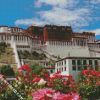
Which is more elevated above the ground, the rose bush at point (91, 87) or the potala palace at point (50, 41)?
the potala palace at point (50, 41)

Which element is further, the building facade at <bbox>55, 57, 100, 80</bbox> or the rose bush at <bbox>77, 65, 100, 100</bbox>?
the building facade at <bbox>55, 57, 100, 80</bbox>

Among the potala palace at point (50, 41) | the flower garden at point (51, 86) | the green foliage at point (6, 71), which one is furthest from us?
the potala palace at point (50, 41)

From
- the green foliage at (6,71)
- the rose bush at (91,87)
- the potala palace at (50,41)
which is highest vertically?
the potala palace at (50,41)

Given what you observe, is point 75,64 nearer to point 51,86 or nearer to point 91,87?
point 91,87

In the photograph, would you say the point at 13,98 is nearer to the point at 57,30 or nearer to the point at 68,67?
the point at 68,67

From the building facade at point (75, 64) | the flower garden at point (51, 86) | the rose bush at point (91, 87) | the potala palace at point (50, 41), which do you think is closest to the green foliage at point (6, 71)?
the potala palace at point (50, 41)

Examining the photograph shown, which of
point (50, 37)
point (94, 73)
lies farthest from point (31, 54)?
point (94, 73)

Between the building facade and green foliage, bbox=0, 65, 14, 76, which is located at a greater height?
the building facade

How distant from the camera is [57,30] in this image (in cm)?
6219

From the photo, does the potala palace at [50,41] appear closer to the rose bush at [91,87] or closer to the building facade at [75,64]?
the building facade at [75,64]

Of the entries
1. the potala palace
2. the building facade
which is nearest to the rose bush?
the building facade

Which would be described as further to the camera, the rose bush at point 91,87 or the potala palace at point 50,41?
the potala palace at point 50,41

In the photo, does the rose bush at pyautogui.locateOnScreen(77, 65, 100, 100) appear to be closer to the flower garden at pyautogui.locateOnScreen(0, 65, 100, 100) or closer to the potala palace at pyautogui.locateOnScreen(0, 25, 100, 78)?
the flower garden at pyautogui.locateOnScreen(0, 65, 100, 100)

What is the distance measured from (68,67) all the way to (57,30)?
40330 millimetres
